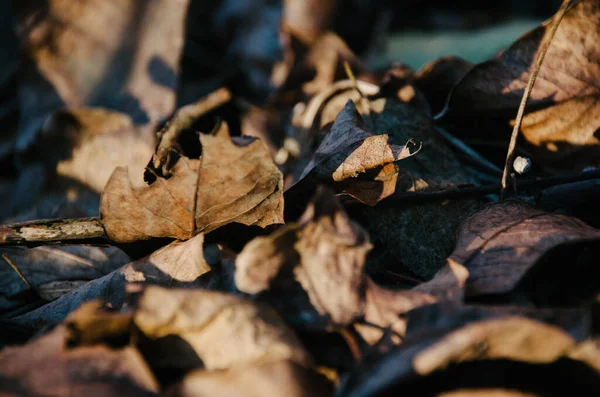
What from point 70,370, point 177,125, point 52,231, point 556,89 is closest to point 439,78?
point 556,89

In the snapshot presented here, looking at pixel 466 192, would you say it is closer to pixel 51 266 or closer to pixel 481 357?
pixel 481 357

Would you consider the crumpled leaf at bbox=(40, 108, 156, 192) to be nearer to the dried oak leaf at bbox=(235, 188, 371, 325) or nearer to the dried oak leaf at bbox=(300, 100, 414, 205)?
the dried oak leaf at bbox=(300, 100, 414, 205)

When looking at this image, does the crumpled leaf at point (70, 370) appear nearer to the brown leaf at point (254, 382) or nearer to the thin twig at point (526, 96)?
the brown leaf at point (254, 382)

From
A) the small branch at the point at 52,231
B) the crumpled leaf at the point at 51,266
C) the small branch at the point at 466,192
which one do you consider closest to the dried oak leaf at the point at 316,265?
the small branch at the point at 466,192

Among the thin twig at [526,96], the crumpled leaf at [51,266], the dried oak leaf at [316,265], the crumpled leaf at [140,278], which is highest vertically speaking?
the thin twig at [526,96]

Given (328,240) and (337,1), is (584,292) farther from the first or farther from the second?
(337,1)
